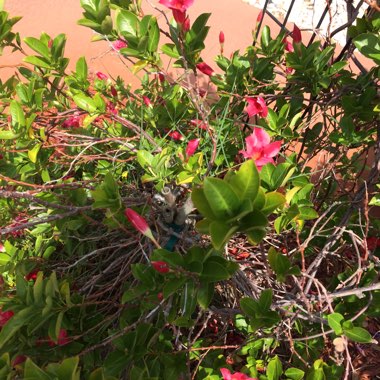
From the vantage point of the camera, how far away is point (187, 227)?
3.29 feet

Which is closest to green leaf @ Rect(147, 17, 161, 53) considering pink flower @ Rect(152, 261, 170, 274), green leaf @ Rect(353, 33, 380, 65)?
green leaf @ Rect(353, 33, 380, 65)

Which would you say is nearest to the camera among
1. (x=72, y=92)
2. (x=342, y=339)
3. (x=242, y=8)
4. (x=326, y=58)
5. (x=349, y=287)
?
(x=342, y=339)

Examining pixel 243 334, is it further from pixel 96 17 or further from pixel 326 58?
pixel 96 17

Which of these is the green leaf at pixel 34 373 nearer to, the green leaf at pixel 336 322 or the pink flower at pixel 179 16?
the green leaf at pixel 336 322

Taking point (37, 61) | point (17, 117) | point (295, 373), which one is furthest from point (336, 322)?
point (37, 61)

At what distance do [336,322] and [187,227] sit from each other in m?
0.40

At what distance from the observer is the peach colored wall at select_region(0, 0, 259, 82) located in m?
2.62

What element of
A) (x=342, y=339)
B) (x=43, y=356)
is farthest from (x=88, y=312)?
(x=342, y=339)

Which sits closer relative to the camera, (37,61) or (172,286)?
(172,286)

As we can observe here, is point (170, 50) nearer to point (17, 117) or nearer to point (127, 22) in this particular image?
point (127, 22)

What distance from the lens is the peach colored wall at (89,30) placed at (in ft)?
8.61

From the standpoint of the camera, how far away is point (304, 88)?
1248 mm

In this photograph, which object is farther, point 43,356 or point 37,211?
point 37,211

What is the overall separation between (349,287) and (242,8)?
8.57 feet
